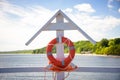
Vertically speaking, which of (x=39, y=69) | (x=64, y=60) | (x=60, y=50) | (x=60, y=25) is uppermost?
(x=60, y=25)

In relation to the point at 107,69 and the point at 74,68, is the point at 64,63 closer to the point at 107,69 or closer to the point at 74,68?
the point at 74,68

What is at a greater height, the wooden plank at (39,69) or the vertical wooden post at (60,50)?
the vertical wooden post at (60,50)

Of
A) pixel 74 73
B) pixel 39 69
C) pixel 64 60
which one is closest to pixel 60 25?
pixel 64 60

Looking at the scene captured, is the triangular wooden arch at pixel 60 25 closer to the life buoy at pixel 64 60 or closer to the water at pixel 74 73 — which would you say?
the life buoy at pixel 64 60

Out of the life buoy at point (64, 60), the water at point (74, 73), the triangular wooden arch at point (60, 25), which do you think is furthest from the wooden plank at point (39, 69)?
the water at point (74, 73)

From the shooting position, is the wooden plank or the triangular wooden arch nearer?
the triangular wooden arch

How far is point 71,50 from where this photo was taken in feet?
12.6

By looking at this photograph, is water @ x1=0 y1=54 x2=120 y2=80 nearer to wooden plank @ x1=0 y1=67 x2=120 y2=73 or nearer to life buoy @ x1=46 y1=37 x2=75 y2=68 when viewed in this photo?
wooden plank @ x1=0 y1=67 x2=120 y2=73

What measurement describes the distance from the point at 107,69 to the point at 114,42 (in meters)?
42.2

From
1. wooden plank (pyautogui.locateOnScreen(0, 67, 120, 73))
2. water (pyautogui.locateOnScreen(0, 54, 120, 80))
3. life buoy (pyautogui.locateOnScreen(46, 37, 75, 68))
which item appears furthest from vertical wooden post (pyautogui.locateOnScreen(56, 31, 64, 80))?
water (pyautogui.locateOnScreen(0, 54, 120, 80))

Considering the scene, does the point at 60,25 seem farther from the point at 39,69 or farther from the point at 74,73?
the point at 74,73

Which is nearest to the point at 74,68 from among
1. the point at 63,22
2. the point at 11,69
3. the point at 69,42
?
the point at 69,42

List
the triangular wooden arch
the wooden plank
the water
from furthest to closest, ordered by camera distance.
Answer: the water < the wooden plank < the triangular wooden arch

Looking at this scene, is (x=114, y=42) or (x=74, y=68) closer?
Result: (x=74, y=68)
